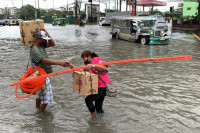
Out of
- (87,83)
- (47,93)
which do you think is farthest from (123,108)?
(47,93)

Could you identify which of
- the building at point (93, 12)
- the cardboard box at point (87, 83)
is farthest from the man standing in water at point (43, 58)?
the building at point (93, 12)

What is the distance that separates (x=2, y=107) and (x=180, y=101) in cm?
398

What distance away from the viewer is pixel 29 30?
479 centimetres

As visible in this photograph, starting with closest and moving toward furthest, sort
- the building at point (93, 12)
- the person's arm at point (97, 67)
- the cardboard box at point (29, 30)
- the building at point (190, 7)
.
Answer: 1. the person's arm at point (97, 67)
2. the cardboard box at point (29, 30)
3. the building at point (190, 7)
4. the building at point (93, 12)

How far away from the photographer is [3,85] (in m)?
7.38

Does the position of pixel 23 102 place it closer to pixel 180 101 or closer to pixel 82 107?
pixel 82 107

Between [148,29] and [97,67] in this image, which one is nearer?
[97,67]

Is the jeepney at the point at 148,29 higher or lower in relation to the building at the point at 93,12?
lower

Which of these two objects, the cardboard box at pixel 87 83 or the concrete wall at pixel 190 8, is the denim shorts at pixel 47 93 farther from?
the concrete wall at pixel 190 8

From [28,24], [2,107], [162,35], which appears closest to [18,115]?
[2,107]

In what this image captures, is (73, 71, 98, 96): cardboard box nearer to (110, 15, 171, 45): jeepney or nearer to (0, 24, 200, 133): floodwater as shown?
(0, 24, 200, 133): floodwater

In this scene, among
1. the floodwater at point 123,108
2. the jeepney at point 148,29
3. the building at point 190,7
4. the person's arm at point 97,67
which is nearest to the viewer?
the person's arm at point 97,67

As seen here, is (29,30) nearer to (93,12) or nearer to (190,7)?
(190,7)

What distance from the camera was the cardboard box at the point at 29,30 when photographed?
15.7ft
